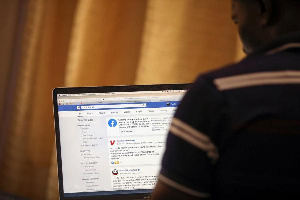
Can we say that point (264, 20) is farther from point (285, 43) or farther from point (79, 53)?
point (79, 53)

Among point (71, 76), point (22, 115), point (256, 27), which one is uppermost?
point (256, 27)

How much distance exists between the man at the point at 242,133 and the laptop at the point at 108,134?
0.58 meters

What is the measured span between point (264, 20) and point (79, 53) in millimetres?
823

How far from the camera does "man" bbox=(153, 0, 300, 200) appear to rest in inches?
24.3

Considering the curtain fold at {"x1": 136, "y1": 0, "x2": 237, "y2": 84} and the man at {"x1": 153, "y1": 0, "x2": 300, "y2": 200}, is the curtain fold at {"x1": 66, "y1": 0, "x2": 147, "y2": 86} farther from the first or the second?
the man at {"x1": 153, "y1": 0, "x2": 300, "y2": 200}

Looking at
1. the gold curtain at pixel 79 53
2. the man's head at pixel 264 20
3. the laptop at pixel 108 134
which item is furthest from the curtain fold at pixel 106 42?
the man's head at pixel 264 20

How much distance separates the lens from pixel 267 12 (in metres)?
0.68

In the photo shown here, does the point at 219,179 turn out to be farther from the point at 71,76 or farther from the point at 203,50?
the point at 71,76

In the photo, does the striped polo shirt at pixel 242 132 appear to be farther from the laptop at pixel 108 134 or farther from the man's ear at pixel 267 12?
the laptop at pixel 108 134

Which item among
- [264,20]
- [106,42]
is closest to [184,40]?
[106,42]

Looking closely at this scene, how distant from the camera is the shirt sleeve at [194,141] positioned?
0.62 metres

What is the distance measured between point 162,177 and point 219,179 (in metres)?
0.07

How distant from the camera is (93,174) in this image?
1.23 metres

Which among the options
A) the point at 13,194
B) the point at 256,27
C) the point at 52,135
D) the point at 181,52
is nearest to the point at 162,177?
the point at 256,27
